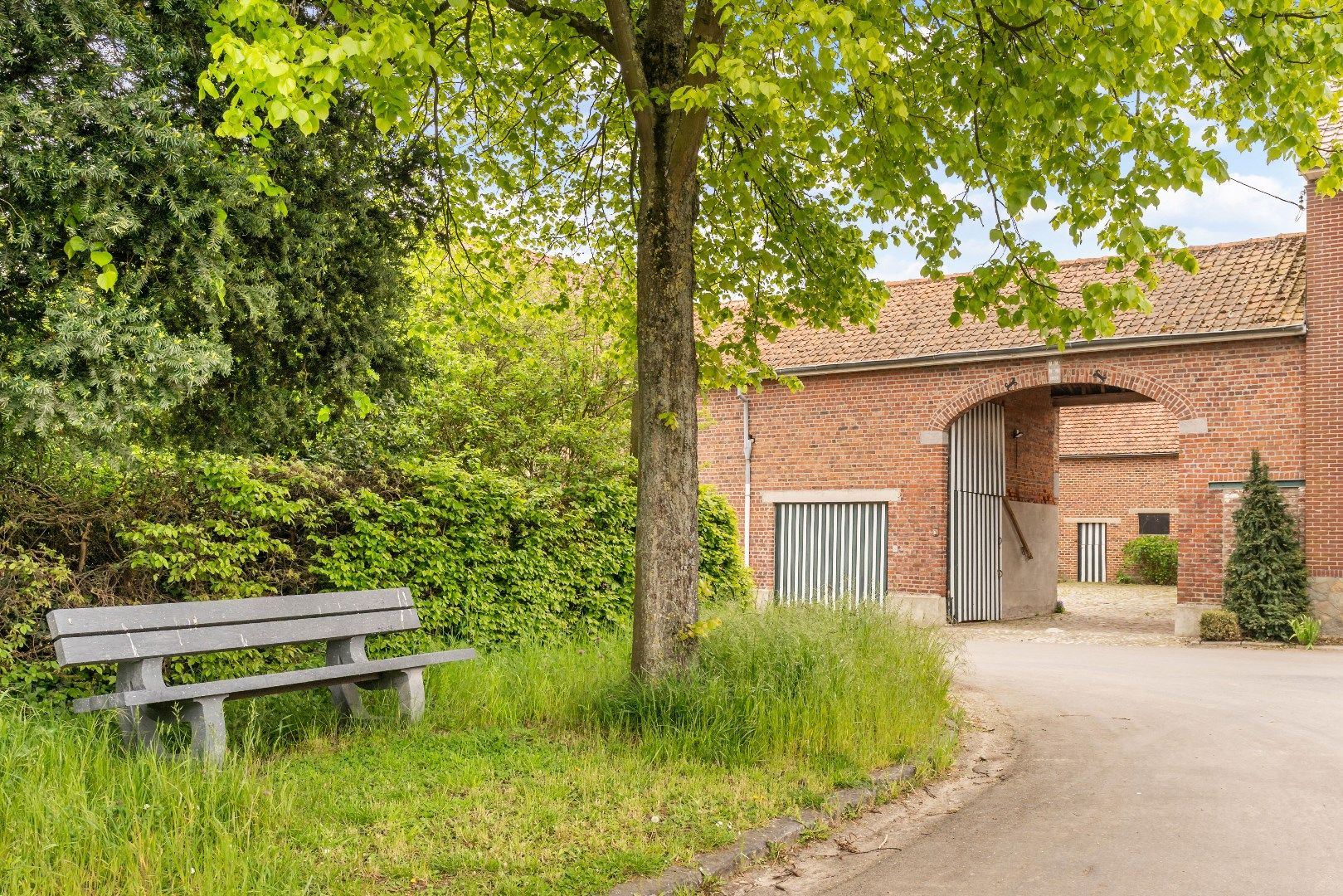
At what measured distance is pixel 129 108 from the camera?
5219mm

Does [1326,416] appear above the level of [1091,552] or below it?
above

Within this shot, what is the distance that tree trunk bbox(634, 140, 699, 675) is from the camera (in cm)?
656

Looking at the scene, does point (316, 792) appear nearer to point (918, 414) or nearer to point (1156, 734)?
point (1156, 734)

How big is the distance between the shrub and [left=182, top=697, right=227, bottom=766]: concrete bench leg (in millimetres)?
14420

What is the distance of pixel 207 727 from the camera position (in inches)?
199

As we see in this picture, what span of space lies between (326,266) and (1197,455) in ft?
47.2

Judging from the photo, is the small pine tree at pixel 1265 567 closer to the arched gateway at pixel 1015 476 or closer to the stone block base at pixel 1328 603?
the stone block base at pixel 1328 603

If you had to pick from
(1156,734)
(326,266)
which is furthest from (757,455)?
(326,266)

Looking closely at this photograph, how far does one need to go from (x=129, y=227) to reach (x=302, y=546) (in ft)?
10.6

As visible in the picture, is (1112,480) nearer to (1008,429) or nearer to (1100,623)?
(1008,429)

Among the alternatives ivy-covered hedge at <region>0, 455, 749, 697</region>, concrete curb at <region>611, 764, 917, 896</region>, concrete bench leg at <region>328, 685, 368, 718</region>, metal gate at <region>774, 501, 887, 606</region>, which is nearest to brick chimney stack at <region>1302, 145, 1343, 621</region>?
metal gate at <region>774, 501, 887, 606</region>

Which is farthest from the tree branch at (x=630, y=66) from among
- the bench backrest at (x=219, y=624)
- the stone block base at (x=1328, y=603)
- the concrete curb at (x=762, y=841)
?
the stone block base at (x=1328, y=603)

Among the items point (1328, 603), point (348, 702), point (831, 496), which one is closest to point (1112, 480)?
point (831, 496)

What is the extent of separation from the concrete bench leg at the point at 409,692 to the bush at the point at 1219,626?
13.0 m
